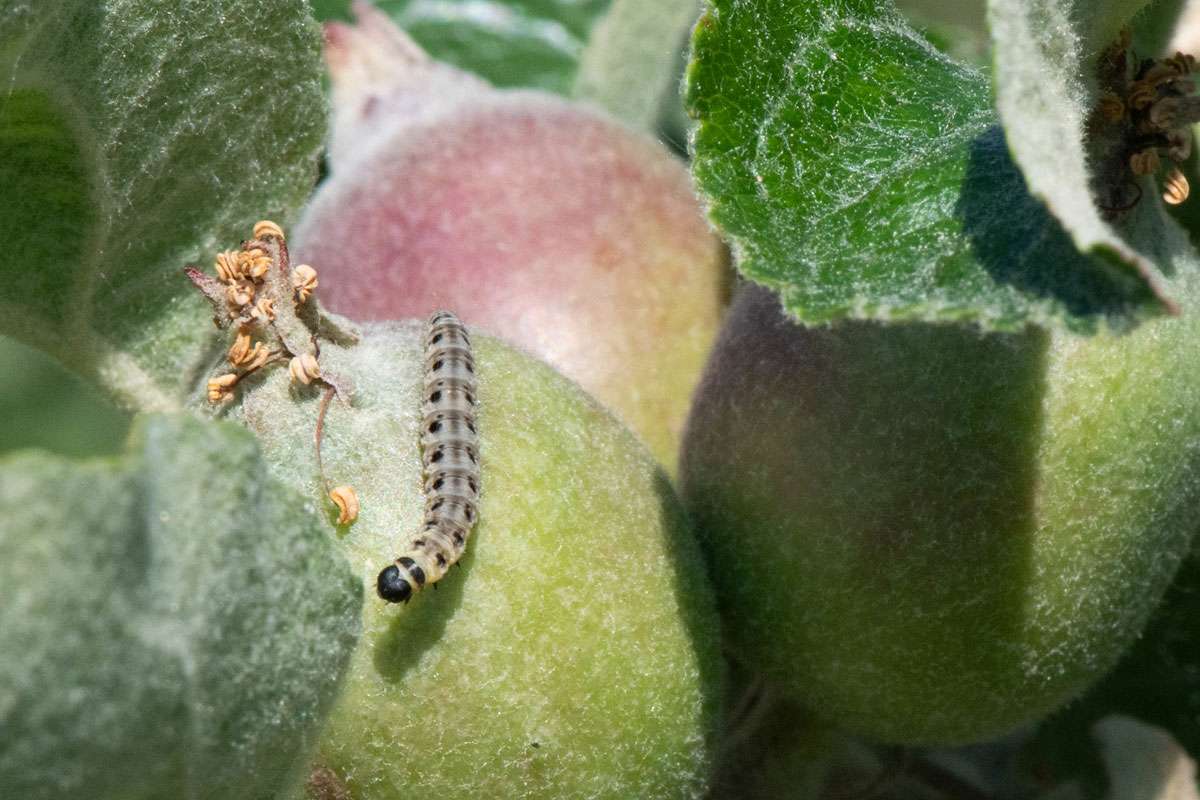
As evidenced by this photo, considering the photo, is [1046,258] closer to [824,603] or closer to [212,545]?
[824,603]

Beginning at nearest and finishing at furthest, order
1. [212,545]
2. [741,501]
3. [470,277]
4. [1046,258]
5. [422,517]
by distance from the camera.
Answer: [212,545]
[1046,258]
[422,517]
[741,501]
[470,277]

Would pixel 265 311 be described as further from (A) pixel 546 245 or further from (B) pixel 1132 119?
(B) pixel 1132 119

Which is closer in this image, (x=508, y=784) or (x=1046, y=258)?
(x=1046, y=258)

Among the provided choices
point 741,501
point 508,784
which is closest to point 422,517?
point 508,784

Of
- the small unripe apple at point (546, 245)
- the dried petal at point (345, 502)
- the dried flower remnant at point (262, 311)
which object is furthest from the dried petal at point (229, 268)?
the small unripe apple at point (546, 245)

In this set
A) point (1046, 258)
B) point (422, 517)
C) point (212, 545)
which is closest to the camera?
point (212, 545)

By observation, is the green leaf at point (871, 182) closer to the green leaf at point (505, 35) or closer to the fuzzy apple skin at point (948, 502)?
the fuzzy apple skin at point (948, 502)

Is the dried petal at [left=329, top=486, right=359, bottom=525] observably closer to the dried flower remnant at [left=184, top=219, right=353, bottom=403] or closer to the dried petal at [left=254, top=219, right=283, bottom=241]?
the dried flower remnant at [left=184, top=219, right=353, bottom=403]
